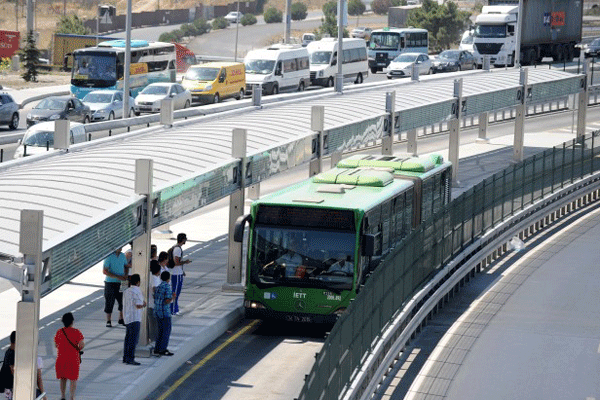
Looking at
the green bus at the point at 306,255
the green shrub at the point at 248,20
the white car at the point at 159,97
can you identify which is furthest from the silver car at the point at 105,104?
the green shrub at the point at 248,20

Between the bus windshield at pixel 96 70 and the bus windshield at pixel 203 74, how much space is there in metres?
3.33

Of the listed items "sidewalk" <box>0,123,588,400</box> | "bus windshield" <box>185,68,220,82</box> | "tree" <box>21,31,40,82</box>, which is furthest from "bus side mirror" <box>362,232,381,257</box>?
"tree" <box>21,31,40,82</box>

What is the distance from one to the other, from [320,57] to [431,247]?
152 ft

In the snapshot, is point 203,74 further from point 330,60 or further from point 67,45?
point 67,45

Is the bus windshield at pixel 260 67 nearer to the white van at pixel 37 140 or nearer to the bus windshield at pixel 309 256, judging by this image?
the white van at pixel 37 140

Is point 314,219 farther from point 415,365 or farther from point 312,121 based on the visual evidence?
point 312,121

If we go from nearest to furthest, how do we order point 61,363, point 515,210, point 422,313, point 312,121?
point 61,363 → point 422,313 → point 312,121 → point 515,210

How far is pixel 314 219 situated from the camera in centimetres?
2266

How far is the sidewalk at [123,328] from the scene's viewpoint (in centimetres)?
1897

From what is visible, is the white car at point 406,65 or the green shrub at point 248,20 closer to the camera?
the white car at point 406,65

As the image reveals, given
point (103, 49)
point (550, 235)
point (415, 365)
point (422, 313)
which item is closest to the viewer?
point (415, 365)

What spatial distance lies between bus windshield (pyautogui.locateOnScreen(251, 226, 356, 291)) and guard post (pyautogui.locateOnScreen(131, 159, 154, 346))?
2.58 meters

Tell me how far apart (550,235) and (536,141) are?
19184 millimetres

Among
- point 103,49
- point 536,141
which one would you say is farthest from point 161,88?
point 536,141
